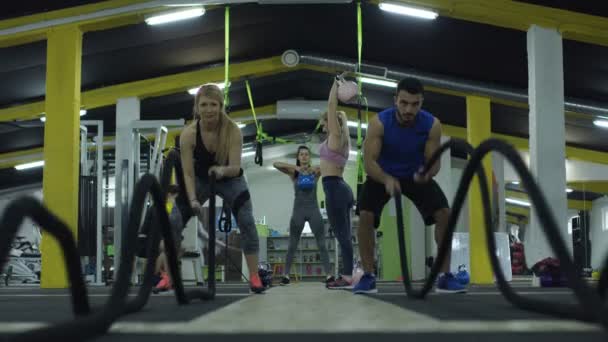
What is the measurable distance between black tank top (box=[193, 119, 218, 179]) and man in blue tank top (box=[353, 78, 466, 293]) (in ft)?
2.79

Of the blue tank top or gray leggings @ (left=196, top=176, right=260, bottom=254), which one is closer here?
the blue tank top

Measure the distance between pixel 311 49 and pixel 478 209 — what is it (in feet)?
11.5

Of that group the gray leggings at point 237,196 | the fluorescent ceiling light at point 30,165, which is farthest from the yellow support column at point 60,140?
the fluorescent ceiling light at point 30,165

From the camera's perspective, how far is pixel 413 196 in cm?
370

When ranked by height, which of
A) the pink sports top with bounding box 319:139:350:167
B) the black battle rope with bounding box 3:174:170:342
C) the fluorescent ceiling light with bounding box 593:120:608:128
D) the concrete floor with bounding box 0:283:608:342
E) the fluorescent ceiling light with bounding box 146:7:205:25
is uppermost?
the fluorescent ceiling light with bounding box 146:7:205:25

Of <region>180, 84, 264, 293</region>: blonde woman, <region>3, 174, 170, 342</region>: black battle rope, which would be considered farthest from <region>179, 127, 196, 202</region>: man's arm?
<region>3, 174, 170, 342</region>: black battle rope

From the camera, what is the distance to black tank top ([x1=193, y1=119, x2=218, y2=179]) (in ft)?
12.7

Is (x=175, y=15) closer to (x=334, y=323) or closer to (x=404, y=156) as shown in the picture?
(x=404, y=156)

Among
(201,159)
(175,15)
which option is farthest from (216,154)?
(175,15)

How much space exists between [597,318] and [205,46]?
8867mm

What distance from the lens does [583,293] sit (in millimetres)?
1547

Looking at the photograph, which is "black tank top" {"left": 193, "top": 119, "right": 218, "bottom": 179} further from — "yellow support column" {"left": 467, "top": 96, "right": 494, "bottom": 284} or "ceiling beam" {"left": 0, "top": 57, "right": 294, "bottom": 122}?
"ceiling beam" {"left": 0, "top": 57, "right": 294, "bottom": 122}

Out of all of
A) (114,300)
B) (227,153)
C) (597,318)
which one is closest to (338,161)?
(227,153)

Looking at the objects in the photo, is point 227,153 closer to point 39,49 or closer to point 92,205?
point 92,205
